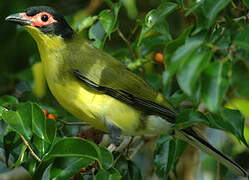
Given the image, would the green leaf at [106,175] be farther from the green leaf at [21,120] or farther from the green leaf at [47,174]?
the green leaf at [21,120]

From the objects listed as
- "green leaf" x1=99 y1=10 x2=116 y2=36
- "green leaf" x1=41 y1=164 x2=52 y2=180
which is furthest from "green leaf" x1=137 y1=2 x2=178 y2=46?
"green leaf" x1=41 y1=164 x2=52 y2=180

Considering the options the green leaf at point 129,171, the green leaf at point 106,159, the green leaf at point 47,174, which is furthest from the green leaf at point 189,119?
the green leaf at point 47,174

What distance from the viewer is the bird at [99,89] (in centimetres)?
332

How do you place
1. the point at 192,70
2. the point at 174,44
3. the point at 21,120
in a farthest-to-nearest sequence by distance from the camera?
the point at 21,120 < the point at 174,44 < the point at 192,70

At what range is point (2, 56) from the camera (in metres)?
4.82

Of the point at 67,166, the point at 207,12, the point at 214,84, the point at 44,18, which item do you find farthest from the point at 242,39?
the point at 44,18

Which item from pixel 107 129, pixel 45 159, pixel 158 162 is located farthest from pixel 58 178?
pixel 107 129

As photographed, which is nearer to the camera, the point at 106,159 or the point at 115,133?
the point at 106,159

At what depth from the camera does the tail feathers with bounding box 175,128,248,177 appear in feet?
10.5

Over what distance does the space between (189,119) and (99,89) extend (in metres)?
1.05

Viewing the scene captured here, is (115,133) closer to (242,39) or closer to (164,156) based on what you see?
(164,156)

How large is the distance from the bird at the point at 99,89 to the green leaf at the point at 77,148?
40.3 inches

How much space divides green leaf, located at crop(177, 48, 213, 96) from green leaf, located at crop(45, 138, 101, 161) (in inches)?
29.3

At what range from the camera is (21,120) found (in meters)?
2.47
